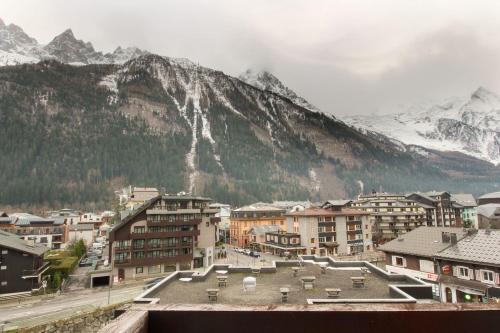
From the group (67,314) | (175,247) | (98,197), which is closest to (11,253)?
(67,314)

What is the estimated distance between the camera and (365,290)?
1873 cm

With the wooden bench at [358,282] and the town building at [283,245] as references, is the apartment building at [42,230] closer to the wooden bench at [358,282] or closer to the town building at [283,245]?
the town building at [283,245]

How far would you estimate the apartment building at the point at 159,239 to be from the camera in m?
59.9

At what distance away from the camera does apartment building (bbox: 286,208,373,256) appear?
78750 millimetres

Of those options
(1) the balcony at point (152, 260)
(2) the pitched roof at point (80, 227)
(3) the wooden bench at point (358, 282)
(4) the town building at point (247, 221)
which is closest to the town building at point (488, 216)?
(4) the town building at point (247, 221)

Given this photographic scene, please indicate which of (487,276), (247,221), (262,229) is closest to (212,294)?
(487,276)

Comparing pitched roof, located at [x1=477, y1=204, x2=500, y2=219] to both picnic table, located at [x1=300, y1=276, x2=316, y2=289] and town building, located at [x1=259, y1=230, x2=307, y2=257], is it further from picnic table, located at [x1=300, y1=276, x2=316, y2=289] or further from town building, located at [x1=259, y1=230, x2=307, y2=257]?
picnic table, located at [x1=300, y1=276, x2=316, y2=289]

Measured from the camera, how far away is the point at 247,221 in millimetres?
103938

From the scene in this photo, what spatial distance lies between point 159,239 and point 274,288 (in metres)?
49.0

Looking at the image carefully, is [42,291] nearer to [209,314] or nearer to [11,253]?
[11,253]

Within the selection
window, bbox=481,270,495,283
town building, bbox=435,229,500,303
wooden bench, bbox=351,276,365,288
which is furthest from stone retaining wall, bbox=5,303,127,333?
window, bbox=481,270,495,283

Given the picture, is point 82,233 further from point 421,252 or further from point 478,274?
point 478,274

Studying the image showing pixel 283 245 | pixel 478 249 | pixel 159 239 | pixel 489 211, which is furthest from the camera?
pixel 489 211

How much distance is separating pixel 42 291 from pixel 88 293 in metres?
6.83
